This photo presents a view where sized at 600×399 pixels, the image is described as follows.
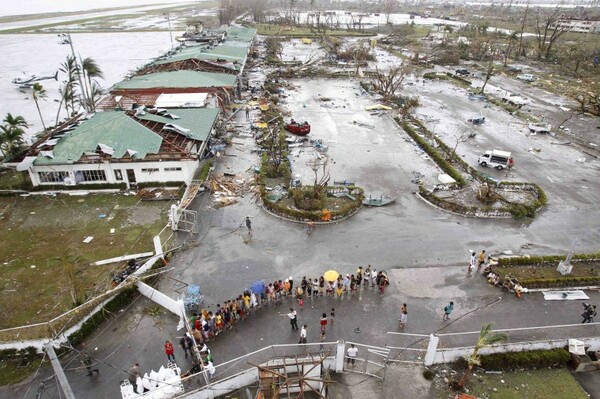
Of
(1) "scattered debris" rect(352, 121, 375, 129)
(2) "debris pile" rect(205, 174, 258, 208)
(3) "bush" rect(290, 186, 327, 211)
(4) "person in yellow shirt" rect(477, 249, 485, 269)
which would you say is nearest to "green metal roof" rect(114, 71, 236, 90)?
(1) "scattered debris" rect(352, 121, 375, 129)

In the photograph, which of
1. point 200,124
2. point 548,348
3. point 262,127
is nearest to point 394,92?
A: point 262,127

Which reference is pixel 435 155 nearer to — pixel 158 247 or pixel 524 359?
pixel 524 359

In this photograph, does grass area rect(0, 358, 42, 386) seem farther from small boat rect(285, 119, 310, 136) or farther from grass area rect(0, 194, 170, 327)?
small boat rect(285, 119, 310, 136)

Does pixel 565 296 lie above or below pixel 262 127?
below

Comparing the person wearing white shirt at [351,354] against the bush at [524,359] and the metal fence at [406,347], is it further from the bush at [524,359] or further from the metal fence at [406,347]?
the bush at [524,359]

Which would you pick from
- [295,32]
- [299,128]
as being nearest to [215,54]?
[299,128]

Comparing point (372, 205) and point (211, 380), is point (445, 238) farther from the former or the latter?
point (211, 380)
